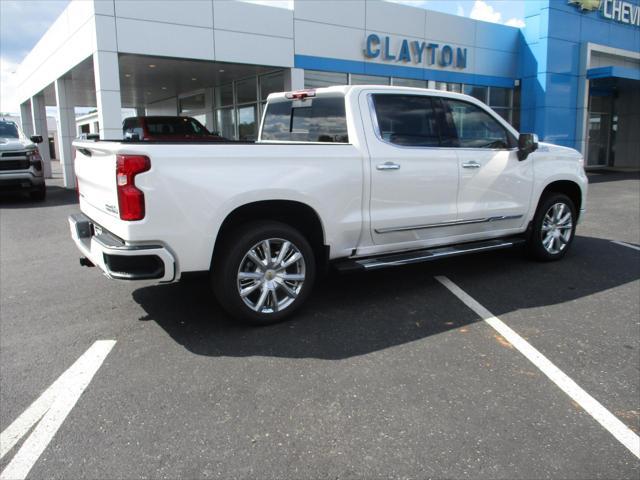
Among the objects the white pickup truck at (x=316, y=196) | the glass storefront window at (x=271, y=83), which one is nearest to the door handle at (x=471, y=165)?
the white pickup truck at (x=316, y=196)

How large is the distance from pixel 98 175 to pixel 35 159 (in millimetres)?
9794

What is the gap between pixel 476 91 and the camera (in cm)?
1972

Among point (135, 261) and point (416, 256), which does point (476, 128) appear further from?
point (135, 261)

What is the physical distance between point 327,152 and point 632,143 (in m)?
26.8

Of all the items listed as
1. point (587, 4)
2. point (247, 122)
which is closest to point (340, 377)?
point (247, 122)

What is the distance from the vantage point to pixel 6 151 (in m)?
12.0

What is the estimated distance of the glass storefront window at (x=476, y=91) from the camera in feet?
63.6

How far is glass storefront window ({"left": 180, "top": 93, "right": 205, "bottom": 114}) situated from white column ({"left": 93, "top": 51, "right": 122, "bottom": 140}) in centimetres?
948

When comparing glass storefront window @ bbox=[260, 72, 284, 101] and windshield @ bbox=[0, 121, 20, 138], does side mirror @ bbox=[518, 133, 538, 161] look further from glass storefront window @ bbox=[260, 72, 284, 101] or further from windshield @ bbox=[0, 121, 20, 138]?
windshield @ bbox=[0, 121, 20, 138]

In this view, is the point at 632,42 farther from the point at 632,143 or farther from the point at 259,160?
the point at 259,160

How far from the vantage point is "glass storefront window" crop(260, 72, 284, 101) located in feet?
52.7

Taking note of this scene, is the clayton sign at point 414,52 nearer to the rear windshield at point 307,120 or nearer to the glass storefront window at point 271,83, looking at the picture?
the glass storefront window at point 271,83

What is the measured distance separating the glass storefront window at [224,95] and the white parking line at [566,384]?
16.1m

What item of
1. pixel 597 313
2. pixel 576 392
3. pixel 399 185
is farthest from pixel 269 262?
pixel 597 313
